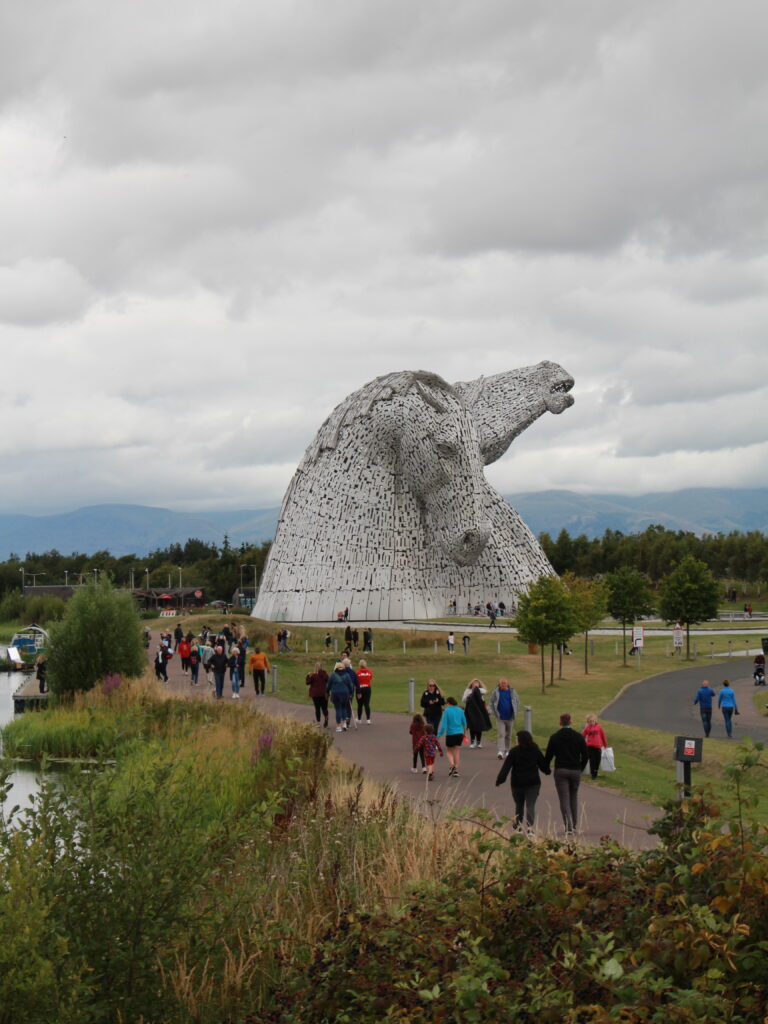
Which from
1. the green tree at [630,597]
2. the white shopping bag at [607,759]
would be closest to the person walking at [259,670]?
the white shopping bag at [607,759]

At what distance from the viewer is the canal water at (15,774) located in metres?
14.2

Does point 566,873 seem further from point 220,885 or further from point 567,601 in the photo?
point 567,601

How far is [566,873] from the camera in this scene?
5.63 metres

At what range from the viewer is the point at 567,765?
11359mm

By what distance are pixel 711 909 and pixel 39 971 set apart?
10.4 ft

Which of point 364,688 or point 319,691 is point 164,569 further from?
point 319,691

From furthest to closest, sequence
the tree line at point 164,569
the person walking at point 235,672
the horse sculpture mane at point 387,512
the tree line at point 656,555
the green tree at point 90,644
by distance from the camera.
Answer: the tree line at point 164,569 → the tree line at point 656,555 → the horse sculpture mane at point 387,512 → the green tree at point 90,644 → the person walking at point 235,672

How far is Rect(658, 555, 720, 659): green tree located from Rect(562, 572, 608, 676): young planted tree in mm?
2570

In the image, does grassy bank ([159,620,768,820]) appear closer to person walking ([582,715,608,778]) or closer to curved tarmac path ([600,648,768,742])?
person walking ([582,715,608,778])

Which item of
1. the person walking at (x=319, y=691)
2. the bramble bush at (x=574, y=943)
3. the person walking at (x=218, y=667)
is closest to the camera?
the bramble bush at (x=574, y=943)

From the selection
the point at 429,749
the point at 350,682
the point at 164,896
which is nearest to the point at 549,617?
the point at 350,682

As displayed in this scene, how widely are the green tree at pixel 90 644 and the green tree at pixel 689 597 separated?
73.9 ft

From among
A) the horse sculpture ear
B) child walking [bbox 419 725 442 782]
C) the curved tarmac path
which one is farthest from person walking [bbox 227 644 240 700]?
the horse sculpture ear

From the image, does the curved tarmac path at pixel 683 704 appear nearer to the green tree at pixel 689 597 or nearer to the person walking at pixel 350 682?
the green tree at pixel 689 597
